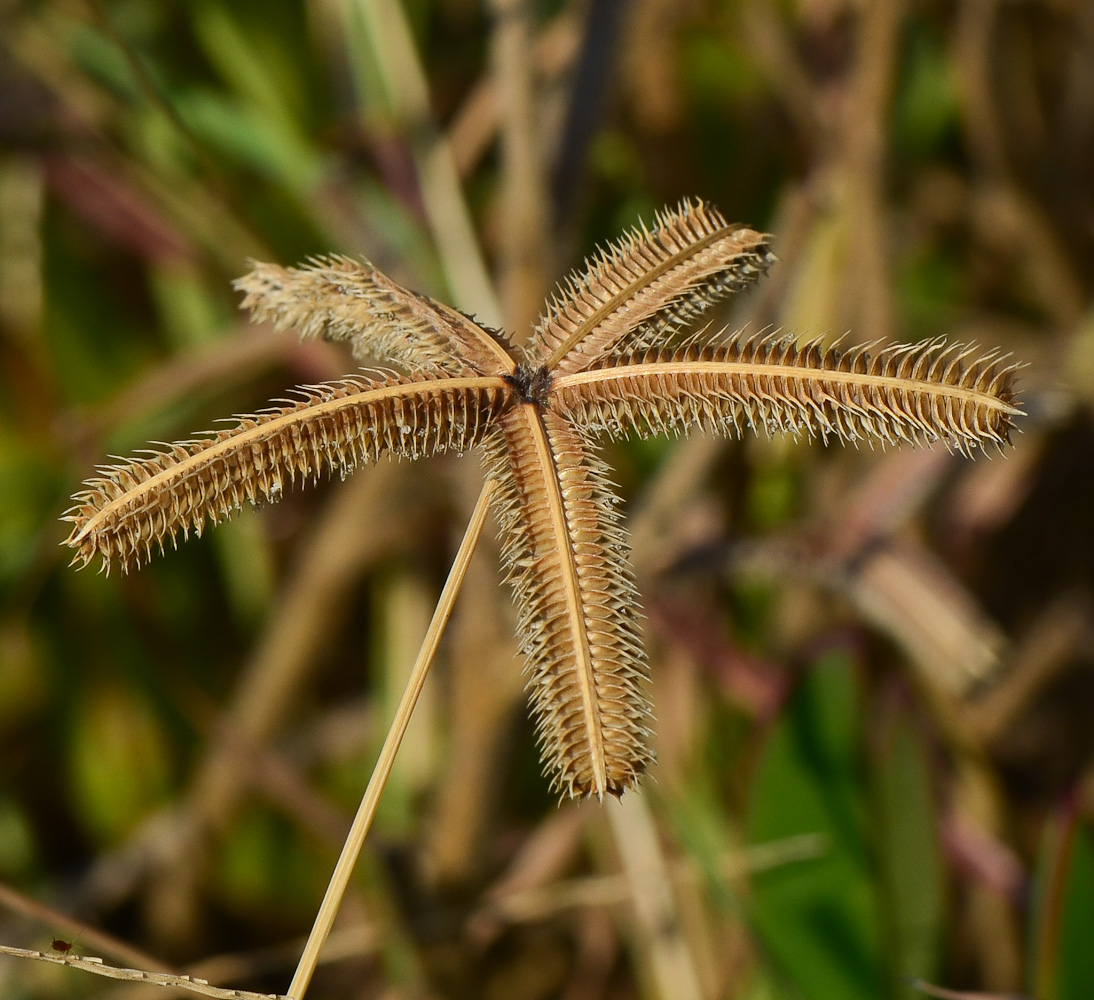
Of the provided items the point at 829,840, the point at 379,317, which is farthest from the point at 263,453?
the point at 829,840

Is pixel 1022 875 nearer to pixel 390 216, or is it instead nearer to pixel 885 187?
pixel 885 187

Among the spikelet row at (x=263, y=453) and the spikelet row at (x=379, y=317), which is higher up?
the spikelet row at (x=379, y=317)

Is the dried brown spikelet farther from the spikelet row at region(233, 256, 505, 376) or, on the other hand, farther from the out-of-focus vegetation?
the out-of-focus vegetation

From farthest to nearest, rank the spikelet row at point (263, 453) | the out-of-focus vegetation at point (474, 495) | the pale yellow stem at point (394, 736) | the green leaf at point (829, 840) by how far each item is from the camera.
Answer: the out-of-focus vegetation at point (474, 495) → the green leaf at point (829, 840) → the pale yellow stem at point (394, 736) → the spikelet row at point (263, 453)

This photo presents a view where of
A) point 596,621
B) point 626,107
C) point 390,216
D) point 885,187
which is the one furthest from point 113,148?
point 596,621

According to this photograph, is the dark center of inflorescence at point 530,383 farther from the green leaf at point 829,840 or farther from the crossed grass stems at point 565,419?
the green leaf at point 829,840

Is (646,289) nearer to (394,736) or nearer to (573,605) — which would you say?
(573,605)

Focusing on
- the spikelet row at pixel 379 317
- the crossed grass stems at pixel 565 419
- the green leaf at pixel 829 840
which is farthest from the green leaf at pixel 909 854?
the spikelet row at pixel 379 317
